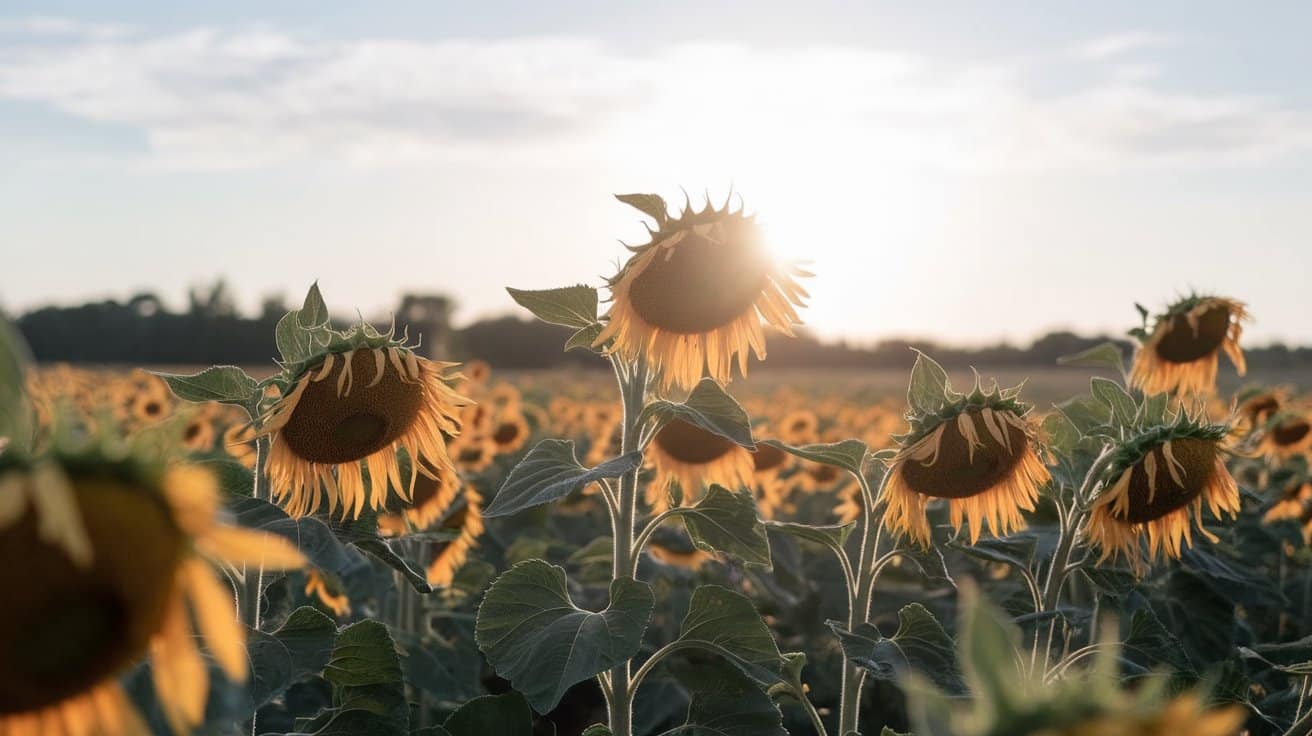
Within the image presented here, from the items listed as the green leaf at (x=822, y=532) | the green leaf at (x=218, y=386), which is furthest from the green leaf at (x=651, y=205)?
the green leaf at (x=218, y=386)

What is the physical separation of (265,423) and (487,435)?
548 cm

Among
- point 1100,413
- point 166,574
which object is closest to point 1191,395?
point 1100,413

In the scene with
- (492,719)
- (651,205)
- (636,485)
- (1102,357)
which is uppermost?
(651,205)

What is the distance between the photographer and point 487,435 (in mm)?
7977

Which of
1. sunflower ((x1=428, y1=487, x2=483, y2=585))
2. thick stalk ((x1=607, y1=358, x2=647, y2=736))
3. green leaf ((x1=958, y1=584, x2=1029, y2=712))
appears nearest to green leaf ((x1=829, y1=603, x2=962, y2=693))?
thick stalk ((x1=607, y1=358, x2=647, y2=736))

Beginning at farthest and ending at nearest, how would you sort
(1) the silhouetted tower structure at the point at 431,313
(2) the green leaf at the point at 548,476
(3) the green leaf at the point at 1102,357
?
1. (1) the silhouetted tower structure at the point at 431,313
2. (3) the green leaf at the point at 1102,357
3. (2) the green leaf at the point at 548,476

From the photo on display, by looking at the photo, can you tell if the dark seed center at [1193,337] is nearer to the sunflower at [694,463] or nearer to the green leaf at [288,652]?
the sunflower at [694,463]

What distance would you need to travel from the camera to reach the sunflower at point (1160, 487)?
293cm

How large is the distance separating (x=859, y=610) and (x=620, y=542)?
63 cm

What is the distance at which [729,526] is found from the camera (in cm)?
299

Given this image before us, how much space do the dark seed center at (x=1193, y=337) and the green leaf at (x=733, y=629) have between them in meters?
2.91

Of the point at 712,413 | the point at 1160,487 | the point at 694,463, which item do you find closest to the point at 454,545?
the point at 694,463

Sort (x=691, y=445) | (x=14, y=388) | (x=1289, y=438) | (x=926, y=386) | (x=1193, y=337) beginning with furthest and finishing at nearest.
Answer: (x=1289, y=438) < (x=1193, y=337) < (x=691, y=445) < (x=926, y=386) < (x=14, y=388)

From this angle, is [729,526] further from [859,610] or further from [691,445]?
[691,445]
